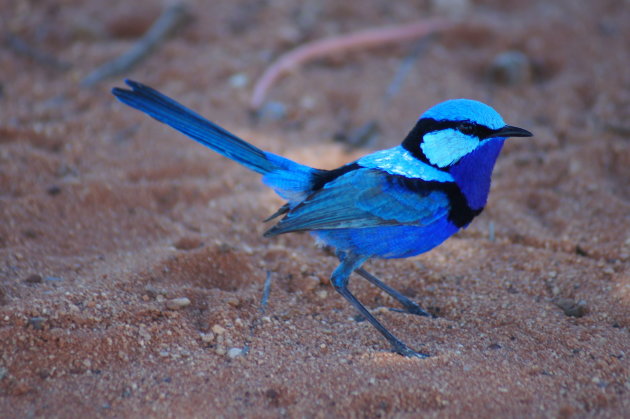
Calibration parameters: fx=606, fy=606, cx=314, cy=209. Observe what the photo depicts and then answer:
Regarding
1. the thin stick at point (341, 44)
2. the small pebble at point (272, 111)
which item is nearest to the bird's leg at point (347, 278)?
the small pebble at point (272, 111)

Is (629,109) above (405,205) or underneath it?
Result: above

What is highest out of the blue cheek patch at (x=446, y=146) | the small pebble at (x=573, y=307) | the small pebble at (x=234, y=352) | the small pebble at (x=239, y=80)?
the blue cheek patch at (x=446, y=146)

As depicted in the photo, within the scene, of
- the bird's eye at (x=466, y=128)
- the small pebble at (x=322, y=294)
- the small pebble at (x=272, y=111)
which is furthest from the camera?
the small pebble at (x=272, y=111)

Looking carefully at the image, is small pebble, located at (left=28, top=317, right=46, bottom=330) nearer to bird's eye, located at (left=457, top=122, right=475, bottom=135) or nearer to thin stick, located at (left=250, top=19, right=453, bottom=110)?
bird's eye, located at (left=457, top=122, right=475, bottom=135)

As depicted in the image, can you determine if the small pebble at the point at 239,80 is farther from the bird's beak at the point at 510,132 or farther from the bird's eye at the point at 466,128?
the bird's beak at the point at 510,132

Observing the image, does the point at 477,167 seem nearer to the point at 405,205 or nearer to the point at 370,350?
the point at 405,205

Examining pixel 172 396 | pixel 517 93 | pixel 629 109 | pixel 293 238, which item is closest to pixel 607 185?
pixel 629 109

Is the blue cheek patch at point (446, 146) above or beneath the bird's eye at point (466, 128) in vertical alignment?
beneath
